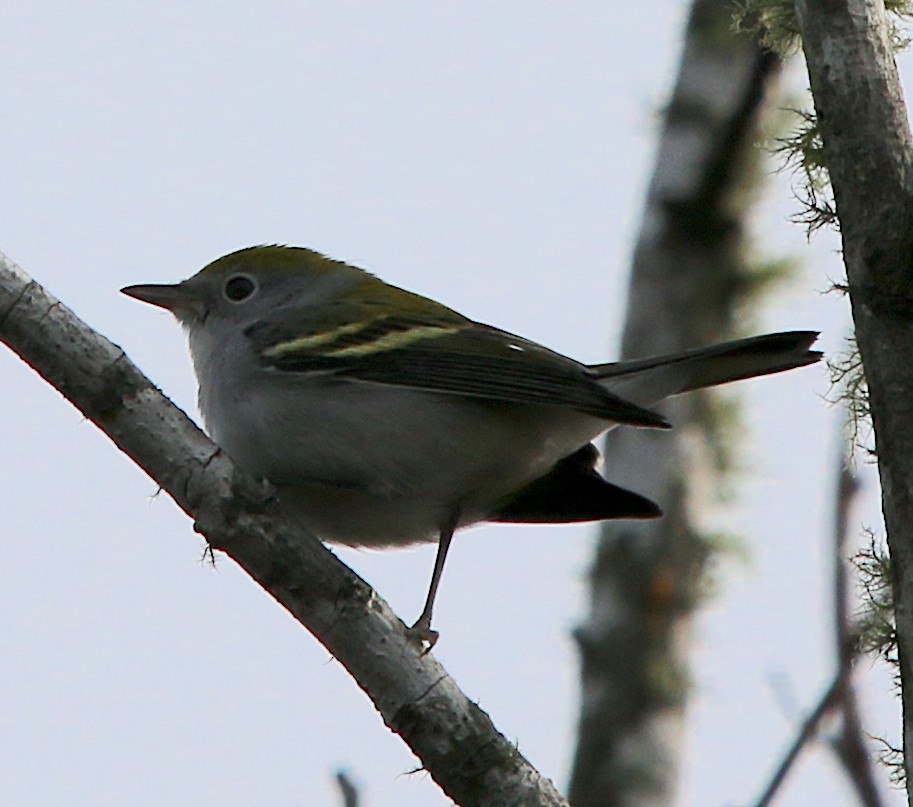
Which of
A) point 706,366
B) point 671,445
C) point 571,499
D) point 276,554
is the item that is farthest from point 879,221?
point 671,445

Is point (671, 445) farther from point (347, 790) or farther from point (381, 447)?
point (347, 790)

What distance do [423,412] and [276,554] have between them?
150 cm

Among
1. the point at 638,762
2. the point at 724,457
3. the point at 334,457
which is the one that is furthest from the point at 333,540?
the point at 724,457

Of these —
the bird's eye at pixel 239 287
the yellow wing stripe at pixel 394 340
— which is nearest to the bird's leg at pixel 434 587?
the yellow wing stripe at pixel 394 340

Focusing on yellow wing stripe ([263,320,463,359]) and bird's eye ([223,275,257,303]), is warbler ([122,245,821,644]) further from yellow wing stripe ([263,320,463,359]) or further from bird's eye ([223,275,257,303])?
bird's eye ([223,275,257,303])

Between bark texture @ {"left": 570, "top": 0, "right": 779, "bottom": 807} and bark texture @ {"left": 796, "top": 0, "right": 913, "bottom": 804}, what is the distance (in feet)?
12.6

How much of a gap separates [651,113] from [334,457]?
13.5 feet

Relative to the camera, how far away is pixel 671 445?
8.00 m

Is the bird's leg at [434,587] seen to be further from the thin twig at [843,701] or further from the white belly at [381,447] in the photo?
the thin twig at [843,701]

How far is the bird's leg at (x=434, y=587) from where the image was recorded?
4730 millimetres

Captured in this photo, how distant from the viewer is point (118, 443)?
13.4ft

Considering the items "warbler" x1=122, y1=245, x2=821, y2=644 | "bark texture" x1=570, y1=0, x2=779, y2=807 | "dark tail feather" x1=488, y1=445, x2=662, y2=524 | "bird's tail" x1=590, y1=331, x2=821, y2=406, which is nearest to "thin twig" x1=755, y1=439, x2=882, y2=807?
"warbler" x1=122, y1=245, x2=821, y2=644

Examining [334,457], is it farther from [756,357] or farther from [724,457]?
[724,457]

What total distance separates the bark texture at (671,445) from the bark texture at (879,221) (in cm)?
383
